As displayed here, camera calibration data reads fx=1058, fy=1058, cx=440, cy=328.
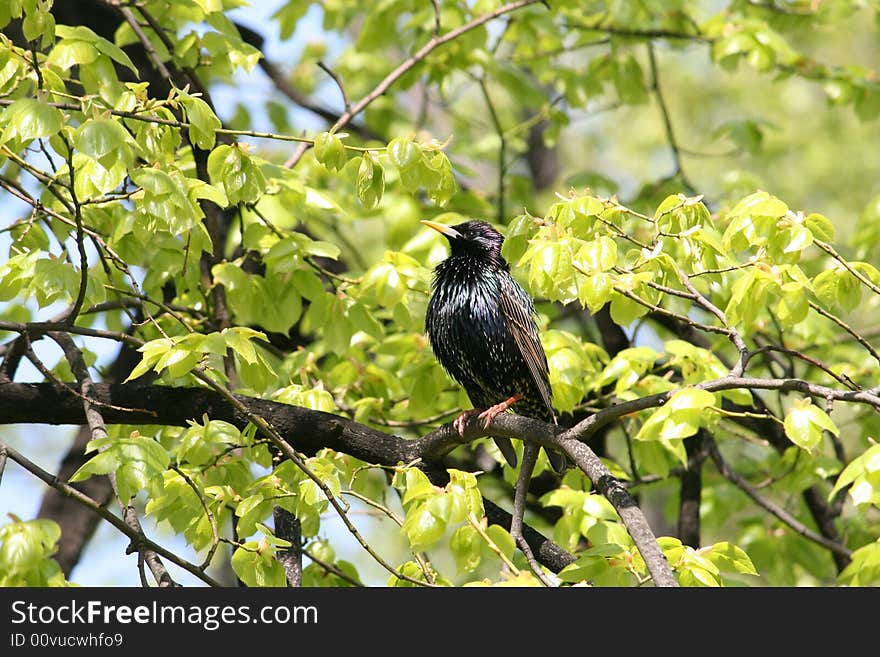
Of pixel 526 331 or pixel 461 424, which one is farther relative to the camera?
pixel 526 331

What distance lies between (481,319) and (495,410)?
1.78 feet

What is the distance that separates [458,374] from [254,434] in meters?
1.45

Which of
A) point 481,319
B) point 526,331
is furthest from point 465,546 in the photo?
point 481,319

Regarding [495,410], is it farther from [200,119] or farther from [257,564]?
[200,119]

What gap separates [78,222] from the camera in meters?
2.77

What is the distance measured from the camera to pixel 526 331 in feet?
14.1

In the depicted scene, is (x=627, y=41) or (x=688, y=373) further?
(x=627, y=41)

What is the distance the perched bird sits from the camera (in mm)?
4387

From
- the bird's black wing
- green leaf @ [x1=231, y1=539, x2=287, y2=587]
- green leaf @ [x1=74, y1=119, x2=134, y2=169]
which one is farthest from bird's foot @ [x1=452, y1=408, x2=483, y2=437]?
green leaf @ [x1=74, y1=119, x2=134, y2=169]

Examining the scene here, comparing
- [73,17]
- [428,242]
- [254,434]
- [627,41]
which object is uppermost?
[627,41]
